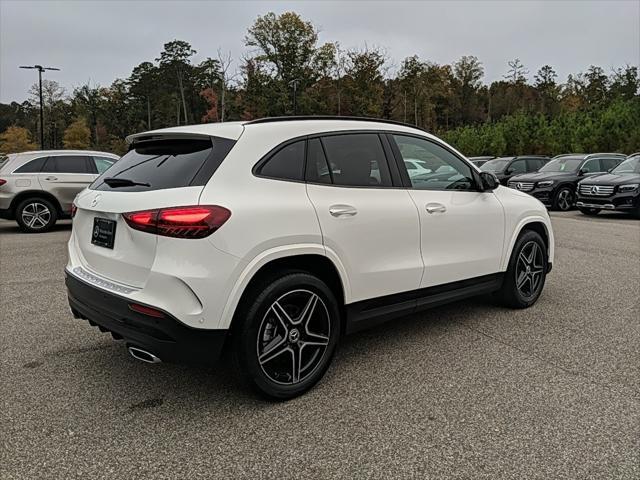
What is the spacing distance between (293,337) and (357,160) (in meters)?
1.30

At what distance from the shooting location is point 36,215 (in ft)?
34.4

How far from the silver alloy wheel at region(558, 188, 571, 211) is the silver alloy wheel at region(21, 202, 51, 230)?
13677 millimetres

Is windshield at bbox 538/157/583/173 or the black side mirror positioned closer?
the black side mirror

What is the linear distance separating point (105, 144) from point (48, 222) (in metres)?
67.0

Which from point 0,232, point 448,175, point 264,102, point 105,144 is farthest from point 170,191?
point 105,144

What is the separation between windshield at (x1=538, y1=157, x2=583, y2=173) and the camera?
16.3 m

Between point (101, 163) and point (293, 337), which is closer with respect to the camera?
point (293, 337)

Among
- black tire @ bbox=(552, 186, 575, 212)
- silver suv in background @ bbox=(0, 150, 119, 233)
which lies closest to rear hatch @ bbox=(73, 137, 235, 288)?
silver suv in background @ bbox=(0, 150, 119, 233)

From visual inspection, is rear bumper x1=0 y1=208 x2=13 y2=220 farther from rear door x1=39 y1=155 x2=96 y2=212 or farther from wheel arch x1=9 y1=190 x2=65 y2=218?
rear door x1=39 y1=155 x2=96 y2=212

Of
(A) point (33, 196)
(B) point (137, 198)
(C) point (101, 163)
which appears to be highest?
(C) point (101, 163)

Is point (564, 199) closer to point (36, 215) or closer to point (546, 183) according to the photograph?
point (546, 183)

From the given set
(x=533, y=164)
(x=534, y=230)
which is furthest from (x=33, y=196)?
(x=533, y=164)

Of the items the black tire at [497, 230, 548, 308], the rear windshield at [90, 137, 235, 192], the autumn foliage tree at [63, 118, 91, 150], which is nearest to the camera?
the rear windshield at [90, 137, 235, 192]

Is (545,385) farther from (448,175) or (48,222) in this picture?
(48,222)
